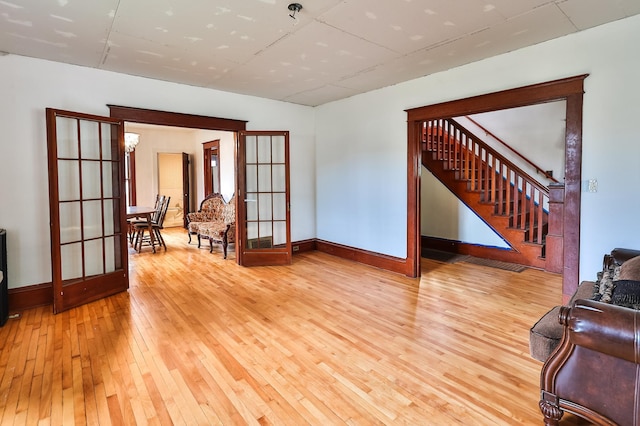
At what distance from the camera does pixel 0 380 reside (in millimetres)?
2240

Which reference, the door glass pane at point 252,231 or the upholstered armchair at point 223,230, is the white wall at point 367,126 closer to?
the door glass pane at point 252,231

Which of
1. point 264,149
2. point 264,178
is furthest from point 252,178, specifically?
point 264,149

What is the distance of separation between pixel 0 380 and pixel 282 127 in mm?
4496

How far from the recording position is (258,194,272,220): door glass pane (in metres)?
5.46

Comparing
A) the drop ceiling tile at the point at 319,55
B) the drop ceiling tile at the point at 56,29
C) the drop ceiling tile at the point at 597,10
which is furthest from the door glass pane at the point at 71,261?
the drop ceiling tile at the point at 597,10

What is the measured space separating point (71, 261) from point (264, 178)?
2.76 m

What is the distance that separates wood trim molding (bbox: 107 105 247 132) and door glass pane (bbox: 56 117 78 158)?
0.48 meters

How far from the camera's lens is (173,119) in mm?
4402

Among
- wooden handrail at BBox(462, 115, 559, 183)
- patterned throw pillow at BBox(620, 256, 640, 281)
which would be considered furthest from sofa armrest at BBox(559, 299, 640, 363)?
wooden handrail at BBox(462, 115, 559, 183)

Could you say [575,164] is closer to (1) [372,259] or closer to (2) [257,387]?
(1) [372,259]

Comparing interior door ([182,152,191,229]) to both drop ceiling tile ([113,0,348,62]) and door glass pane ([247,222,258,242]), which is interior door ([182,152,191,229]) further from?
drop ceiling tile ([113,0,348,62])

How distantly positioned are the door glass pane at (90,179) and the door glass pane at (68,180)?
0.22 ft

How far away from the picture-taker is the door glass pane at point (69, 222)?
357 centimetres

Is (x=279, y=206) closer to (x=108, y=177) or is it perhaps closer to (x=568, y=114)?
(x=108, y=177)
